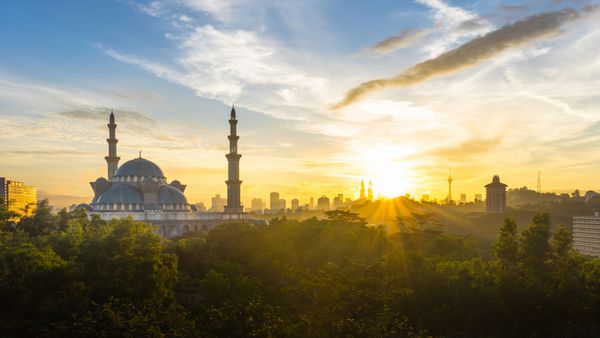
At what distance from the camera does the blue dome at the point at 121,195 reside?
107000 mm

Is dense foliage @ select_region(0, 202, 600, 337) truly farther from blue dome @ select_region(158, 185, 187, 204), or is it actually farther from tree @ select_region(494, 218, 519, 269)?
blue dome @ select_region(158, 185, 187, 204)

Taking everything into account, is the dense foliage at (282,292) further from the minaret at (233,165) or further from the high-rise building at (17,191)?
the high-rise building at (17,191)

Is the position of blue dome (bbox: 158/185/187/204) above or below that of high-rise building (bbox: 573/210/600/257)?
above

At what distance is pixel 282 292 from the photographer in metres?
33.1

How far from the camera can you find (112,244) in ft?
113

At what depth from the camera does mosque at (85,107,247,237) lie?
105 meters

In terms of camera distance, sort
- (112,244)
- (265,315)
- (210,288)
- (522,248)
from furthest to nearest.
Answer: (522,248) → (112,244) → (210,288) → (265,315)

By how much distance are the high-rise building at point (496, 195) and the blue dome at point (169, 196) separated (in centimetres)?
12372

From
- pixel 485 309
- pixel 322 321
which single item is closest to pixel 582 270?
pixel 485 309

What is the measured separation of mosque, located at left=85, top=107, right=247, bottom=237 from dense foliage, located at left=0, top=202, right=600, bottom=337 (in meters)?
57.8

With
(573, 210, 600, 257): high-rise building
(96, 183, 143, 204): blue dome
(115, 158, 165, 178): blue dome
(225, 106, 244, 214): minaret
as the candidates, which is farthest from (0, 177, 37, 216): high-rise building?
(573, 210, 600, 257): high-rise building

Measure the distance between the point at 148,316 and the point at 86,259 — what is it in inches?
390

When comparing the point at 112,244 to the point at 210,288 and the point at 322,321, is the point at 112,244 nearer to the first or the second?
the point at 210,288

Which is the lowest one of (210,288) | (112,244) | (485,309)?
(485,309)
